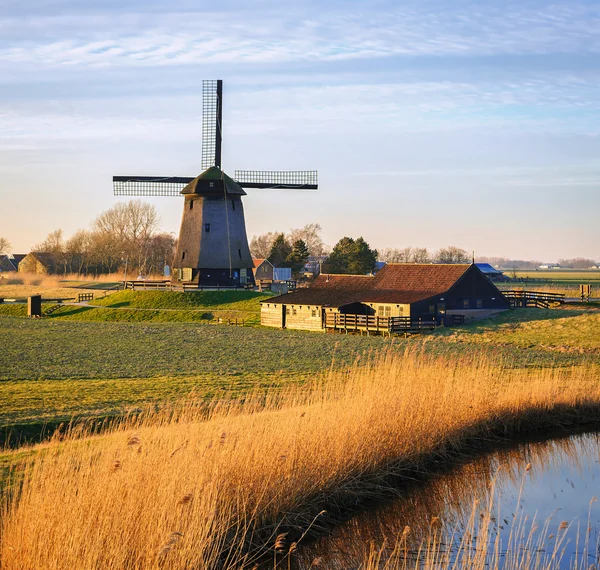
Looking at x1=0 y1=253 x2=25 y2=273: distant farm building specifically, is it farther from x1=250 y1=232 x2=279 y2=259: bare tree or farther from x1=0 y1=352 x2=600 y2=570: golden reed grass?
x1=0 y1=352 x2=600 y2=570: golden reed grass

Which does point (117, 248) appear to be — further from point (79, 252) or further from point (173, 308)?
point (173, 308)

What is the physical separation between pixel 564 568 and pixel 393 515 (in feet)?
10.1

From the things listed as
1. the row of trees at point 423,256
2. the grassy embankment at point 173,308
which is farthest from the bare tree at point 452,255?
the grassy embankment at point 173,308

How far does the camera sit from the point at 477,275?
51969mm

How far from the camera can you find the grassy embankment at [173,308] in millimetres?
57969

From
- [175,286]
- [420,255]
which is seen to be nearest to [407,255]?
[420,255]

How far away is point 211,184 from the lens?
2400 inches

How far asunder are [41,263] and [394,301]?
8309 cm

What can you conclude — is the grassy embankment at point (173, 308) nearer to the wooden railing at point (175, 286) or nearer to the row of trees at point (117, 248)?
the wooden railing at point (175, 286)

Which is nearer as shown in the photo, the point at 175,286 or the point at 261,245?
the point at 175,286

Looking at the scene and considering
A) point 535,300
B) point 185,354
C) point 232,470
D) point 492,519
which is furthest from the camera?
point 535,300

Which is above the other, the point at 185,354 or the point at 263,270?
the point at 263,270

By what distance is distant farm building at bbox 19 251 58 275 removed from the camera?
11956 centimetres

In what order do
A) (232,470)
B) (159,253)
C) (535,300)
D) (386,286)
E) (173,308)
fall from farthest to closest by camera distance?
(159,253), (173,308), (535,300), (386,286), (232,470)
